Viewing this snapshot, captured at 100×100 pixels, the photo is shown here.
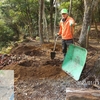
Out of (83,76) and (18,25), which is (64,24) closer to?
(83,76)

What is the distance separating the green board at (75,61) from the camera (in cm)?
581

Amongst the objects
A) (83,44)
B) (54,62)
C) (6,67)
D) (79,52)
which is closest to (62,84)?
(79,52)

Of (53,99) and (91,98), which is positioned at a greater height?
(91,98)

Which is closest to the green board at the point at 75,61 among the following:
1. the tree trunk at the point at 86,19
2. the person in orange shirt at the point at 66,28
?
the person in orange shirt at the point at 66,28

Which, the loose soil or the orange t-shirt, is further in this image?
the orange t-shirt

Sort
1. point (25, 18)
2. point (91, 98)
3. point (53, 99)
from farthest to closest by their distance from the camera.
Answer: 1. point (25, 18)
2. point (53, 99)
3. point (91, 98)

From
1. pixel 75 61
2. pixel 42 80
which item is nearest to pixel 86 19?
pixel 75 61

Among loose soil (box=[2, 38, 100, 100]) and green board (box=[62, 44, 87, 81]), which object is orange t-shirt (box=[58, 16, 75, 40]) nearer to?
green board (box=[62, 44, 87, 81])

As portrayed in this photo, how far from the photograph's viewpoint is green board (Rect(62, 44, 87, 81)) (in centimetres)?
581

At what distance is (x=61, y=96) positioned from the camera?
15.7 ft

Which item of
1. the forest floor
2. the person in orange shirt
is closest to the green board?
the forest floor

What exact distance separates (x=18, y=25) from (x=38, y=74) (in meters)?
14.9

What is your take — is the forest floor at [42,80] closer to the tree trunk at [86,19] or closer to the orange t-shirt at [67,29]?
the orange t-shirt at [67,29]

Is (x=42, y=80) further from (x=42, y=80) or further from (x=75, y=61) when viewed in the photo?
(x=75, y=61)
